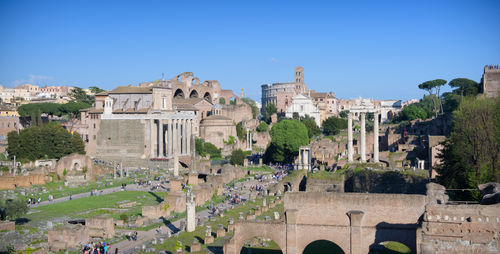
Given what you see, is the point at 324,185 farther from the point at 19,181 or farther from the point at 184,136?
the point at 184,136

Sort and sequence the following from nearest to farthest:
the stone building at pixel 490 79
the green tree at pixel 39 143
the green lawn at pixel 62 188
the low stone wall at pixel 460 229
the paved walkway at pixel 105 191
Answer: the low stone wall at pixel 460 229 → the paved walkway at pixel 105 191 → the green lawn at pixel 62 188 → the green tree at pixel 39 143 → the stone building at pixel 490 79

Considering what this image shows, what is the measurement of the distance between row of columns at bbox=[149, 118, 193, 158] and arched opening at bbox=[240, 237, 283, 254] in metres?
33.9

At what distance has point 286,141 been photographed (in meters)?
58.4

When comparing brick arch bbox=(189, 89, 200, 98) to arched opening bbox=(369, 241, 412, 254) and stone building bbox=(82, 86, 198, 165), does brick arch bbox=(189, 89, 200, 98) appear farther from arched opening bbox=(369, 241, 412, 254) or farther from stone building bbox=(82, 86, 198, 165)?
arched opening bbox=(369, 241, 412, 254)

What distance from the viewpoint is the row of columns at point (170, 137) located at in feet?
191

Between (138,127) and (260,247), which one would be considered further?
(138,127)

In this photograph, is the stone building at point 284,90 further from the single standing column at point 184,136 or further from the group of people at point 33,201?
the group of people at point 33,201

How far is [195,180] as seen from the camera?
41688 mm

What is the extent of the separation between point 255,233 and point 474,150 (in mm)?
14565

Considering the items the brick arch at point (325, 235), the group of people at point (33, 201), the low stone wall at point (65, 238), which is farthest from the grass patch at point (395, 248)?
the group of people at point (33, 201)

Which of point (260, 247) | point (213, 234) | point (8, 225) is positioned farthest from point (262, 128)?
point (260, 247)

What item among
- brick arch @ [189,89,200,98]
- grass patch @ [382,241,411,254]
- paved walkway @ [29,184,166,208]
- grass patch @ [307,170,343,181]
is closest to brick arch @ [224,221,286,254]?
grass patch @ [382,241,411,254]

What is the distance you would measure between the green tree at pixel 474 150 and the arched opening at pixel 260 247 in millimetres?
10999

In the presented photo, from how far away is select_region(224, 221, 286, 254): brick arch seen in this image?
66.8 ft
